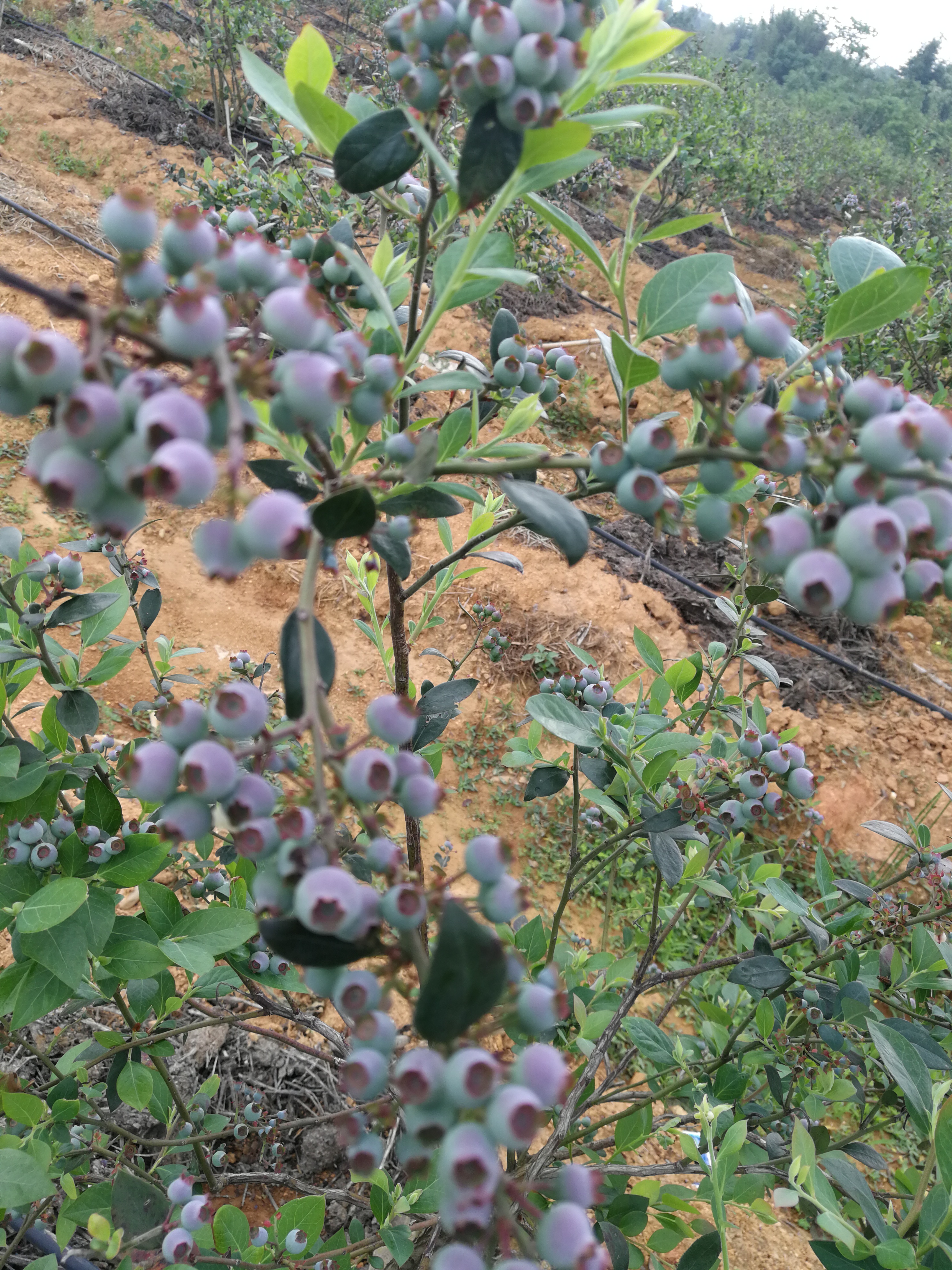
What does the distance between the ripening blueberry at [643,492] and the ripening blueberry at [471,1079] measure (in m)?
0.37

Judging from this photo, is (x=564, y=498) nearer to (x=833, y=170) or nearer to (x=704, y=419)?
(x=704, y=419)

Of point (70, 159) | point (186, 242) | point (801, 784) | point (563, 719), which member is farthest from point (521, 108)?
point (70, 159)

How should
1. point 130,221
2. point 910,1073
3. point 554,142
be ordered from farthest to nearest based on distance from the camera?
point 910,1073, point 554,142, point 130,221

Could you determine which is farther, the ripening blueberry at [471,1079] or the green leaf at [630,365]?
the green leaf at [630,365]

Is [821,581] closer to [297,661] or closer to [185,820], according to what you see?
A: [297,661]

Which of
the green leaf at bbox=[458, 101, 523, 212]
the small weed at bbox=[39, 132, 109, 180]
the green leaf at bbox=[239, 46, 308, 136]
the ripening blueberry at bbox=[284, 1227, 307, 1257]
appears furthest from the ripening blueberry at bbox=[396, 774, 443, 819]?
the small weed at bbox=[39, 132, 109, 180]

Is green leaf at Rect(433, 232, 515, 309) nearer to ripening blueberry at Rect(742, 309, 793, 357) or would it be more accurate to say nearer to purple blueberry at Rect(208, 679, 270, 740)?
ripening blueberry at Rect(742, 309, 793, 357)

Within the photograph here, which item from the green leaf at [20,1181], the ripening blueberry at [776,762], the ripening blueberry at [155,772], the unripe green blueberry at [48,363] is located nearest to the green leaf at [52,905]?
the green leaf at [20,1181]

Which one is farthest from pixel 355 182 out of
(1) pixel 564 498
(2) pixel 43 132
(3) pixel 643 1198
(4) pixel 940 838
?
(2) pixel 43 132

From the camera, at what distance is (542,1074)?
0.44 meters

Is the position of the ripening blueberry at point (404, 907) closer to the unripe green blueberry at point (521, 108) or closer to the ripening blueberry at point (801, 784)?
the unripe green blueberry at point (521, 108)

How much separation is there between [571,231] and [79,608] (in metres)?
0.88

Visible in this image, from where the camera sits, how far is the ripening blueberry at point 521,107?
564 millimetres

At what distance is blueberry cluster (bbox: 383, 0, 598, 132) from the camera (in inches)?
21.4
